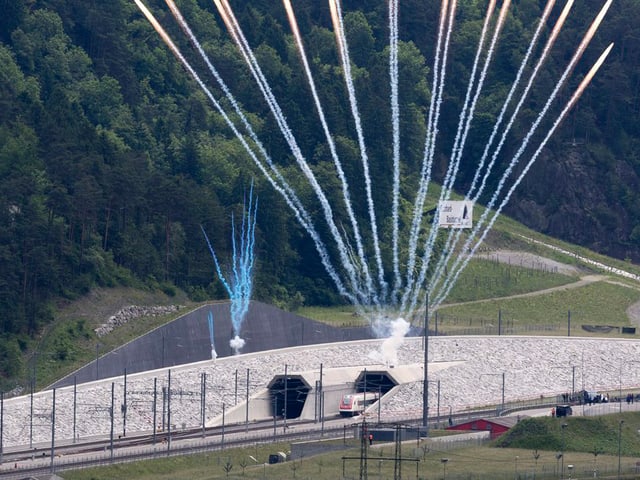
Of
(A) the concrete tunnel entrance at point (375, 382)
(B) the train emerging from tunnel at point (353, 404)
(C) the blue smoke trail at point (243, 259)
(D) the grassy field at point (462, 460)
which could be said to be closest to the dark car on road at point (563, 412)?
(D) the grassy field at point (462, 460)

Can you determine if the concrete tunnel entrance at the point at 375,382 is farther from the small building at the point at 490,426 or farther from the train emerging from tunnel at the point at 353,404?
the small building at the point at 490,426

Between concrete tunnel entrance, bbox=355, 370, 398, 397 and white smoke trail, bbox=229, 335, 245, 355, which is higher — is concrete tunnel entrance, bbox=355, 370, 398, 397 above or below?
below

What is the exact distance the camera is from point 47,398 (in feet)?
420

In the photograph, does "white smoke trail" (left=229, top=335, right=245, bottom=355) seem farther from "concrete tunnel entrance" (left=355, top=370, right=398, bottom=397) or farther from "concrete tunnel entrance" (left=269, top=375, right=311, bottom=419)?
"concrete tunnel entrance" (left=355, top=370, right=398, bottom=397)

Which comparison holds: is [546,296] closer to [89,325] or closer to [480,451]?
[89,325]

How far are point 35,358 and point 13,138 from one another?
97.7 ft

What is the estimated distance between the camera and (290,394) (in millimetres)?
142375

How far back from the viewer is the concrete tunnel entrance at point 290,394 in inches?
5546

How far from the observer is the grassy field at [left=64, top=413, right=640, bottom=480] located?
348 ft

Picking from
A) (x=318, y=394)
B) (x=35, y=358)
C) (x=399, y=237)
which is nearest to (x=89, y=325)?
(x=35, y=358)

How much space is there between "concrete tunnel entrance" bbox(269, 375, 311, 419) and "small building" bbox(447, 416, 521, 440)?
14052 mm

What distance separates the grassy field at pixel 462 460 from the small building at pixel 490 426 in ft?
11.2

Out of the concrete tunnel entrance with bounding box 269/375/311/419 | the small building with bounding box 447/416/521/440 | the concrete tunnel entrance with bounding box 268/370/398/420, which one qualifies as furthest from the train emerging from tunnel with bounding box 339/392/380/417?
the small building with bounding box 447/416/521/440

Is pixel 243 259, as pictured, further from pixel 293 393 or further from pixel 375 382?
pixel 293 393
